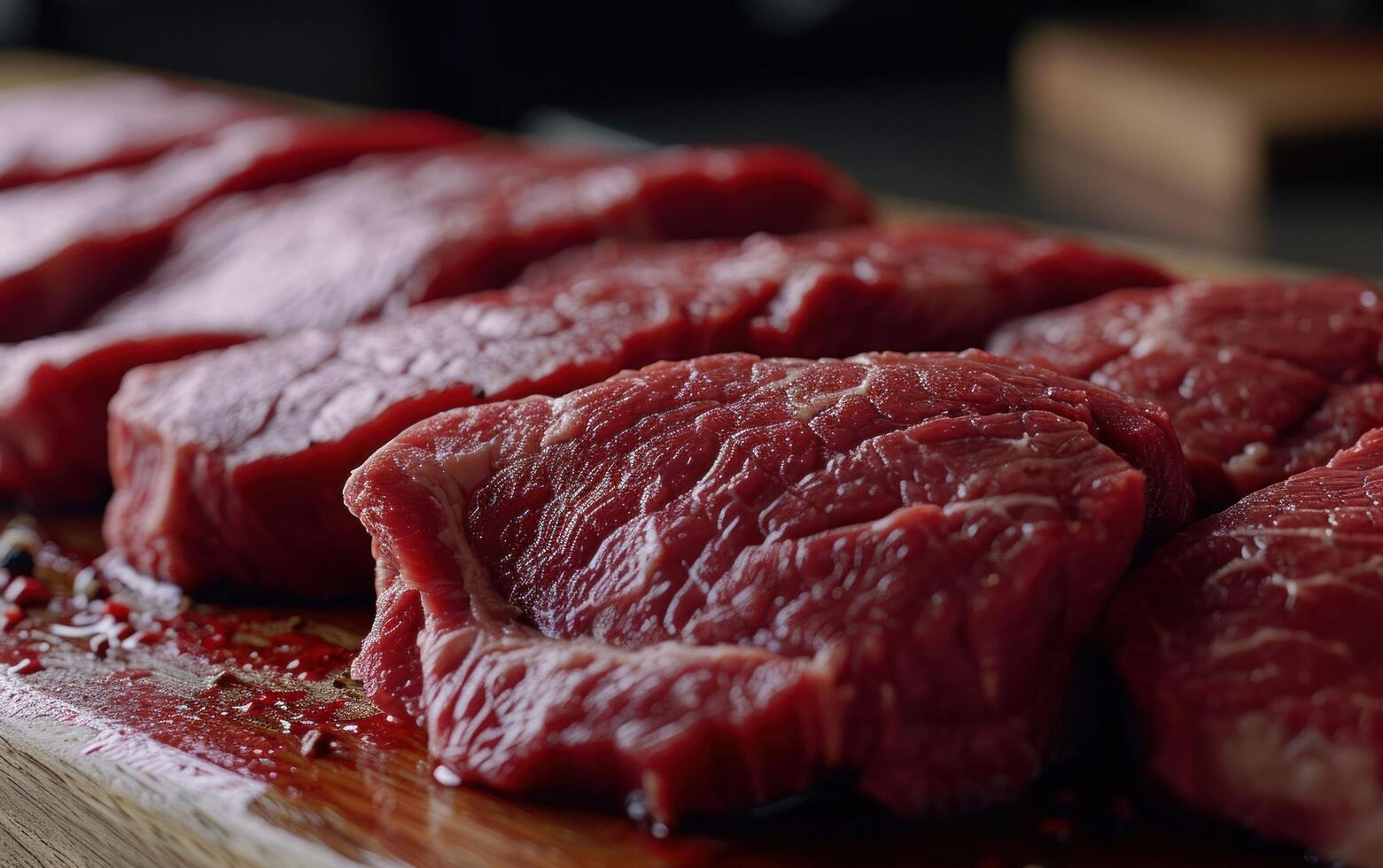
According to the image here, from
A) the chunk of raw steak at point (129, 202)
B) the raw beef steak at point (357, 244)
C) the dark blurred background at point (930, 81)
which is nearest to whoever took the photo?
the raw beef steak at point (357, 244)

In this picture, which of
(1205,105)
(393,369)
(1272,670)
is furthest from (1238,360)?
(1205,105)

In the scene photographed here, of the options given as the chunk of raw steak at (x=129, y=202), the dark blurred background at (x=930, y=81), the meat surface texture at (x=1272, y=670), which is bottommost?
the dark blurred background at (x=930, y=81)

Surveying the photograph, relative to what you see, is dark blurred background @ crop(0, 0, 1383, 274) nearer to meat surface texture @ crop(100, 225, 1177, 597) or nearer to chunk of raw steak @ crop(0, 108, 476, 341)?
chunk of raw steak @ crop(0, 108, 476, 341)

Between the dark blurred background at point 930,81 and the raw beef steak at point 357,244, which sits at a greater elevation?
the raw beef steak at point 357,244

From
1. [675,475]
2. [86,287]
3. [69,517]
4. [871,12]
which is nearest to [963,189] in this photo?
[871,12]

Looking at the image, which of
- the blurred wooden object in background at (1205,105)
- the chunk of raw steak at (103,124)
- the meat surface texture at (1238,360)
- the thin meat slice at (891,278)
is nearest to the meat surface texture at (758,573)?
the meat surface texture at (1238,360)

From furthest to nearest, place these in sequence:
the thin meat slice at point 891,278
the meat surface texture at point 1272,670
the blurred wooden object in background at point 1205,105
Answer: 1. the blurred wooden object in background at point 1205,105
2. the thin meat slice at point 891,278
3. the meat surface texture at point 1272,670

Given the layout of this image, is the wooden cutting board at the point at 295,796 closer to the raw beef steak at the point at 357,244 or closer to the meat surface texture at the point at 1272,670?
the meat surface texture at the point at 1272,670
